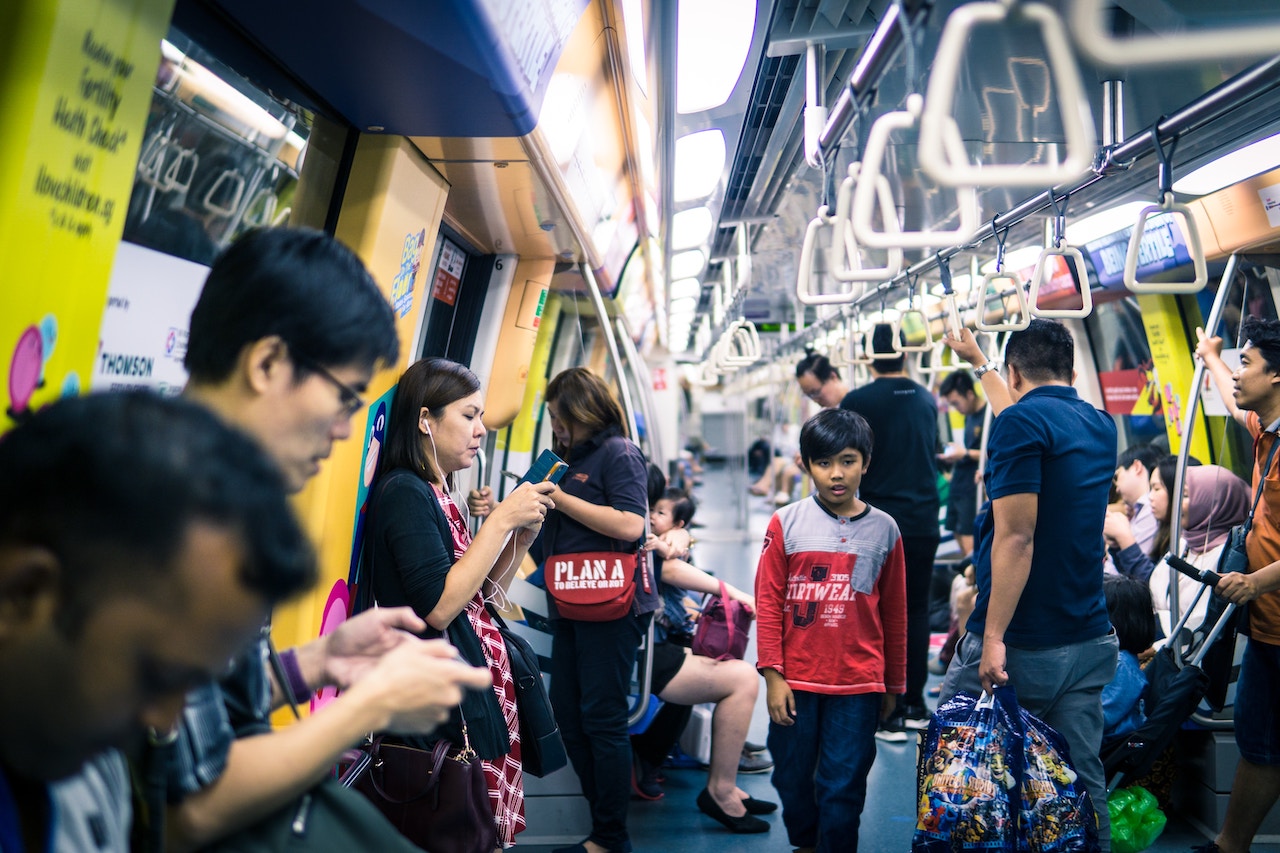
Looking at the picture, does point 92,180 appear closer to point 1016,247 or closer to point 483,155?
point 483,155

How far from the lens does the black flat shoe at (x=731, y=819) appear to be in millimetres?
3701

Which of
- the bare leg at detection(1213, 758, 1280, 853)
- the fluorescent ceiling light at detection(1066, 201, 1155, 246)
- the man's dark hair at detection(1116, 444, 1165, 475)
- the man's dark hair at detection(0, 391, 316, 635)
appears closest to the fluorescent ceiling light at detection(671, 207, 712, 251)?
the fluorescent ceiling light at detection(1066, 201, 1155, 246)

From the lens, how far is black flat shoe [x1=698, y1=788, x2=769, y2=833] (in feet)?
12.1

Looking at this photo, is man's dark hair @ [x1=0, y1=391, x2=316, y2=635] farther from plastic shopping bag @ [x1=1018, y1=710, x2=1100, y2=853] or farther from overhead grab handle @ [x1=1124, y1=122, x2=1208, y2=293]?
plastic shopping bag @ [x1=1018, y1=710, x2=1100, y2=853]

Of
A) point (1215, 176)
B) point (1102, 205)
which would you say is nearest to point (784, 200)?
point (1102, 205)

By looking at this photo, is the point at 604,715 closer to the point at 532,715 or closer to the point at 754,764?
the point at 532,715

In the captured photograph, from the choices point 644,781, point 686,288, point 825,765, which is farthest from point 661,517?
point 686,288

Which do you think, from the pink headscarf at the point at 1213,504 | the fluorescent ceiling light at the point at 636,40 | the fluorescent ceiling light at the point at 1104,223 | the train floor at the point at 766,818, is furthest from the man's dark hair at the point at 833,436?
the fluorescent ceiling light at the point at 1104,223

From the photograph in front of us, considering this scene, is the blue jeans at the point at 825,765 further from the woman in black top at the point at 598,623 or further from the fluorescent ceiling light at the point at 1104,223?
the fluorescent ceiling light at the point at 1104,223

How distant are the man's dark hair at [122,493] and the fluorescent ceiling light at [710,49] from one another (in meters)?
2.21

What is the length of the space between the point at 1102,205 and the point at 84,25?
495 cm

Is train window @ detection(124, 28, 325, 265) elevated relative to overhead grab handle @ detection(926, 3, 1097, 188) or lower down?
lower down

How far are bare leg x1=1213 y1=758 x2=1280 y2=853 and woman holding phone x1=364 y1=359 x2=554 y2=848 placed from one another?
246 cm

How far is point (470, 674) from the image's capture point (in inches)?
45.7
